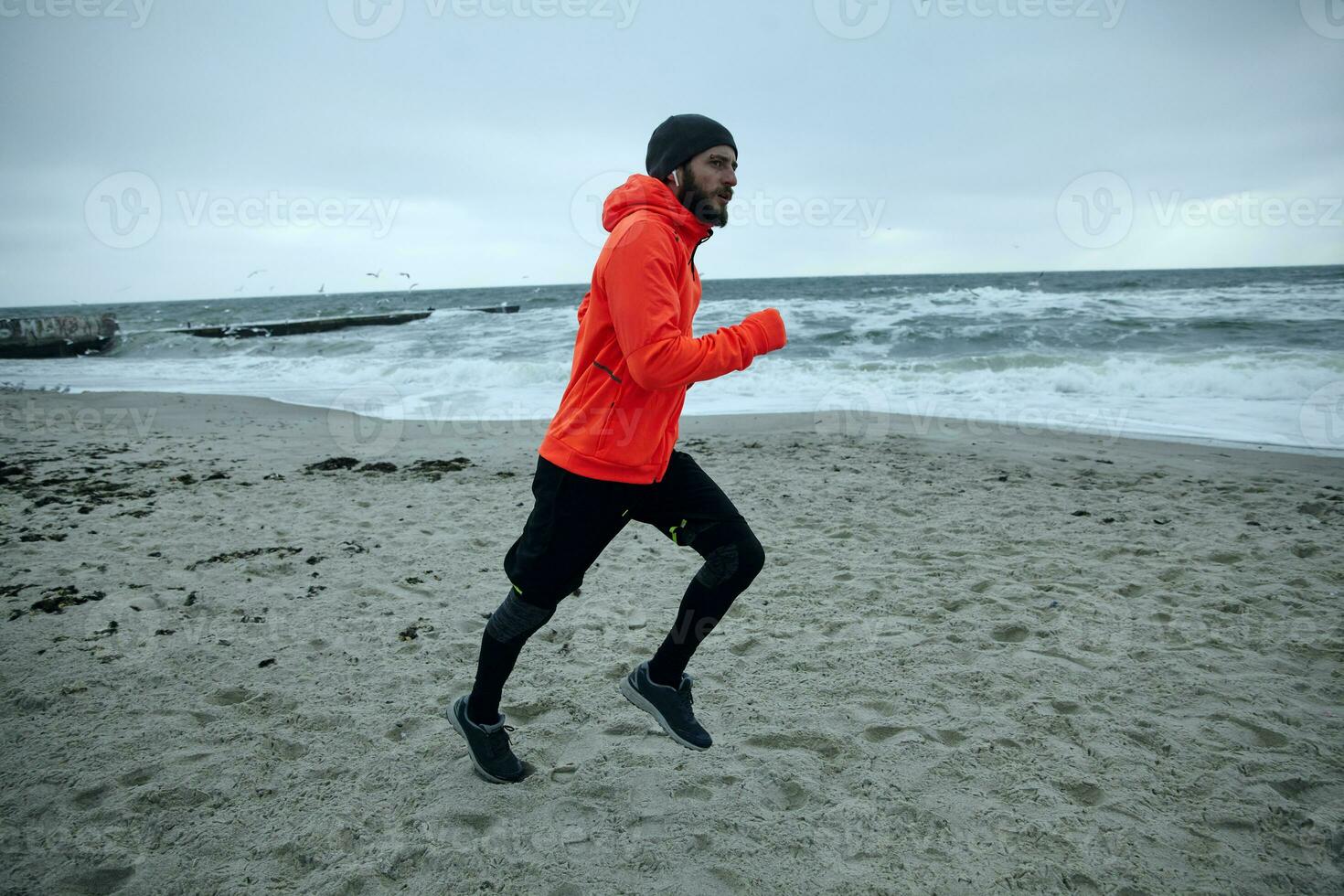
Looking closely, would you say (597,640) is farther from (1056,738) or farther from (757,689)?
(1056,738)

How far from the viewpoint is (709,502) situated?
2.40 metres

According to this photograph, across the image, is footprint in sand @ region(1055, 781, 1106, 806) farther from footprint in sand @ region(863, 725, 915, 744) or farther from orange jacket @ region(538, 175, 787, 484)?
orange jacket @ region(538, 175, 787, 484)

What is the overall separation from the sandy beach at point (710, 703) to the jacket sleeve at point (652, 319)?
1398 millimetres

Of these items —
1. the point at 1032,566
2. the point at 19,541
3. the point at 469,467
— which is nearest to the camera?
the point at 1032,566

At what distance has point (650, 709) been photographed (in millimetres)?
2551

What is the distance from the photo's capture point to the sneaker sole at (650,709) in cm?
247

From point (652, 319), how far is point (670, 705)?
134 cm

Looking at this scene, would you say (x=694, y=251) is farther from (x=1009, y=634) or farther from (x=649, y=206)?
(x=1009, y=634)

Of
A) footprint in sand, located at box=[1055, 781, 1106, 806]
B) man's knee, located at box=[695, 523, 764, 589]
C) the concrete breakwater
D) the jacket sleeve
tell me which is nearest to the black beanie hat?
the jacket sleeve

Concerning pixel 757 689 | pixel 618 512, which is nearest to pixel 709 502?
pixel 618 512

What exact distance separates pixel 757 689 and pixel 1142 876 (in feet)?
4.64

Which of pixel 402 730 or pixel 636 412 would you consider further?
pixel 402 730

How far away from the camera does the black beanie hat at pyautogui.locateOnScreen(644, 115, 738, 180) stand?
2.21 metres

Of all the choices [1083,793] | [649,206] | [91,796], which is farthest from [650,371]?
[91,796]
